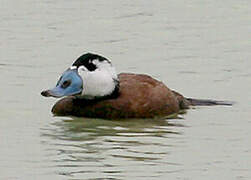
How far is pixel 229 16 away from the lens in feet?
61.5

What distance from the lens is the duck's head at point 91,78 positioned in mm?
13016

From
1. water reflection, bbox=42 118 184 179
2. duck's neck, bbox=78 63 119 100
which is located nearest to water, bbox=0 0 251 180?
water reflection, bbox=42 118 184 179

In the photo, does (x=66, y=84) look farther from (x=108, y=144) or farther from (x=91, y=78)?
(x=108, y=144)

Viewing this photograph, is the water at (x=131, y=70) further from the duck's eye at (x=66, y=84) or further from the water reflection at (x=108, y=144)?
the duck's eye at (x=66, y=84)

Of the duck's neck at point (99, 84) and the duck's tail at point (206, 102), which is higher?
the duck's neck at point (99, 84)

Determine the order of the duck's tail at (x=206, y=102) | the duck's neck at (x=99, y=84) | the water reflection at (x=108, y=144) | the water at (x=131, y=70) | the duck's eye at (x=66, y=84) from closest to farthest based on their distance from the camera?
the water reflection at (x=108, y=144), the water at (x=131, y=70), the duck's eye at (x=66, y=84), the duck's neck at (x=99, y=84), the duck's tail at (x=206, y=102)

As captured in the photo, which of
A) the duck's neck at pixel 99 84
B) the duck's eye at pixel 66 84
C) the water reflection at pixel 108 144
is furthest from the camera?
the duck's neck at pixel 99 84

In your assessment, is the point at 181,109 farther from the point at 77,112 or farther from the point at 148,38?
the point at 148,38

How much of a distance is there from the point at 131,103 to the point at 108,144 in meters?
1.43

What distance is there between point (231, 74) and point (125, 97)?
222 cm

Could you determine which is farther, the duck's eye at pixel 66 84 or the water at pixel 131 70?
the duck's eye at pixel 66 84

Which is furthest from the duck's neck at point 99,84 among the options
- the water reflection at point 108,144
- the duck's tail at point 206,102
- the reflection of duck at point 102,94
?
the duck's tail at point 206,102

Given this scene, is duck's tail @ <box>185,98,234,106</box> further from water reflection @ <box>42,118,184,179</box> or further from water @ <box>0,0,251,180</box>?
water reflection @ <box>42,118,184,179</box>

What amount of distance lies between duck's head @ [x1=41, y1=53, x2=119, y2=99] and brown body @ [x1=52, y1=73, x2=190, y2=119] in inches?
4.0
